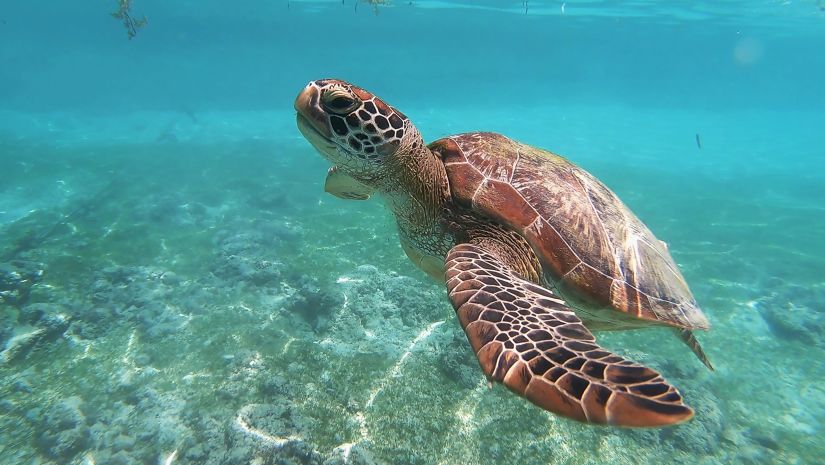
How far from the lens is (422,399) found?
454cm

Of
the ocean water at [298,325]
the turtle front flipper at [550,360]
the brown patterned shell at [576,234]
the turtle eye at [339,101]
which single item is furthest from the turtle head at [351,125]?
the ocean water at [298,325]

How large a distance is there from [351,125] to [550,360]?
6.04 feet

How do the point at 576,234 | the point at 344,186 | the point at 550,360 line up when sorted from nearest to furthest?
1. the point at 550,360
2. the point at 576,234
3. the point at 344,186

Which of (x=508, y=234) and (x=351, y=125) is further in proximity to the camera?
(x=508, y=234)

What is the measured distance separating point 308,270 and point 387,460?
4519 mm

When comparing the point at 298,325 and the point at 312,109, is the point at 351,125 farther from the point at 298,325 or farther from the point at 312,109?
the point at 298,325

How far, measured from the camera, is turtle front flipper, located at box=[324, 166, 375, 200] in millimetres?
3786

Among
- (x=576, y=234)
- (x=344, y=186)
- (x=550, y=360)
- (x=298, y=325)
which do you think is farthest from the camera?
(x=298, y=325)

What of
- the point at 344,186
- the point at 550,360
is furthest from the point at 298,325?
the point at 550,360

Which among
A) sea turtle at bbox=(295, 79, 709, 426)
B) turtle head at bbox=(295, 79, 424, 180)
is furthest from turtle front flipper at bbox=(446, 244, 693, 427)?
turtle head at bbox=(295, 79, 424, 180)

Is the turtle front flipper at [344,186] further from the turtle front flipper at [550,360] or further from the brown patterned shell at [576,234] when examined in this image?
the turtle front flipper at [550,360]

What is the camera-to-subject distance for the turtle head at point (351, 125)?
252 centimetres

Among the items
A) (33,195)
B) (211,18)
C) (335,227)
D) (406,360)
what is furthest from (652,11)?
(211,18)

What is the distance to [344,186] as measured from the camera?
4.07 metres
